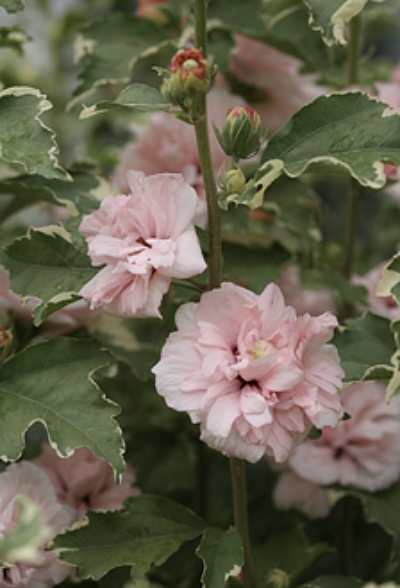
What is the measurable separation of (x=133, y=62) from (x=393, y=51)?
1756 millimetres

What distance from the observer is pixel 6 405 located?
524mm

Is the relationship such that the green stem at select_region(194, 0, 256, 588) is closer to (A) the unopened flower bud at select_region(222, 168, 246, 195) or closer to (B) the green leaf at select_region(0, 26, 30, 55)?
(A) the unopened flower bud at select_region(222, 168, 246, 195)

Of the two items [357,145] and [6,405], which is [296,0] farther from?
[6,405]

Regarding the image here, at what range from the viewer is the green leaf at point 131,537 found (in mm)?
500

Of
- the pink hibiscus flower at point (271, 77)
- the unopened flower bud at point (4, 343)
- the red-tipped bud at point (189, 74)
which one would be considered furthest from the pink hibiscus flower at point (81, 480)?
the pink hibiscus flower at point (271, 77)

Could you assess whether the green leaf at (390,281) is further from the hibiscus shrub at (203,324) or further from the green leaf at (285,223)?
the green leaf at (285,223)

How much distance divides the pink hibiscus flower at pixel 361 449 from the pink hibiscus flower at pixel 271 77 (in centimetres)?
35

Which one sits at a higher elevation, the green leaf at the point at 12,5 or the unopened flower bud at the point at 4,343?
the green leaf at the point at 12,5

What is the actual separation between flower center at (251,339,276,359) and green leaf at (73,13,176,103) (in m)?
0.37

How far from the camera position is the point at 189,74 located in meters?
0.41

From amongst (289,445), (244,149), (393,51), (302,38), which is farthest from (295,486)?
(393,51)

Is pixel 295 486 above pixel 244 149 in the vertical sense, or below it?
below

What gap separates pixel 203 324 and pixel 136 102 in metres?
0.16

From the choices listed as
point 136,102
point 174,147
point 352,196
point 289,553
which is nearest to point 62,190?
point 174,147
